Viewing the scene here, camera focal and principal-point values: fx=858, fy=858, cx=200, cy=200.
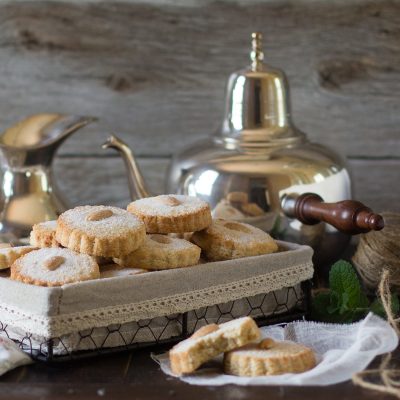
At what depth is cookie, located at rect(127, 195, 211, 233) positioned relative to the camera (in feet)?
3.08

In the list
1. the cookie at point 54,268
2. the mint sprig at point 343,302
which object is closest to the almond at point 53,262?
the cookie at point 54,268

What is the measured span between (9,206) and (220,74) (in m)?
0.51

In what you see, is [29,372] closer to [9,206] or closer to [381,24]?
[9,206]

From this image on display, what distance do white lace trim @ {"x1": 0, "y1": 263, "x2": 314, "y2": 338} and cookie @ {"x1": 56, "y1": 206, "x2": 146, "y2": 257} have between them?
0.20ft

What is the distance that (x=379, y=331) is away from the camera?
0.87 metres

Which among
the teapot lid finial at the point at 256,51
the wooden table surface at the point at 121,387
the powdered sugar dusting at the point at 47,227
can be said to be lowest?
the wooden table surface at the point at 121,387

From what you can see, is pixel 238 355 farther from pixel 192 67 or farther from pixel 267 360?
pixel 192 67

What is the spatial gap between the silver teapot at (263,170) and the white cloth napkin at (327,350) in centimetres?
21

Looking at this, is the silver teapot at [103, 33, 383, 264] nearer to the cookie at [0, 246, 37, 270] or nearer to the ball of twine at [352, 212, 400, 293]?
the ball of twine at [352, 212, 400, 293]

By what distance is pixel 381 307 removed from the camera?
103cm

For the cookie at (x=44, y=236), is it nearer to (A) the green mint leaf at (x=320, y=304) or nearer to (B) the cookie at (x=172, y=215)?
(B) the cookie at (x=172, y=215)

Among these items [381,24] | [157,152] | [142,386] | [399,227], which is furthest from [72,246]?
[381,24]

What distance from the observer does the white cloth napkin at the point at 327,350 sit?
78 cm

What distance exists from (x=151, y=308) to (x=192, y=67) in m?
0.79
